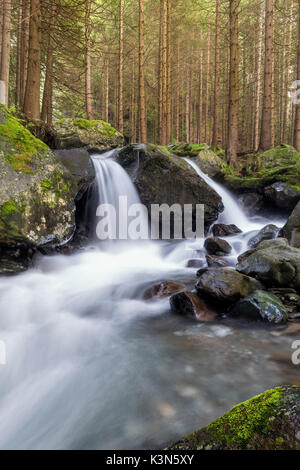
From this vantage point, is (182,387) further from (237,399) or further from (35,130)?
(35,130)

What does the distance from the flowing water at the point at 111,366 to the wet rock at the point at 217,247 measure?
1.90 meters

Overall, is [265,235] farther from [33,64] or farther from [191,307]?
[33,64]

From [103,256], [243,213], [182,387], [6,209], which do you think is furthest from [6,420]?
[243,213]

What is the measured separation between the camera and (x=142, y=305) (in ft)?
16.4

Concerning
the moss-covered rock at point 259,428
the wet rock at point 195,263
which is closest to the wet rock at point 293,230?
the wet rock at point 195,263

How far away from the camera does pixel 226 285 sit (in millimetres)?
4504

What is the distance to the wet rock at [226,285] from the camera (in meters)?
4.47

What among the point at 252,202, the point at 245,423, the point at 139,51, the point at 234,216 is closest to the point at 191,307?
the point at 245,423

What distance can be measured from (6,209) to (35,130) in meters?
4.48

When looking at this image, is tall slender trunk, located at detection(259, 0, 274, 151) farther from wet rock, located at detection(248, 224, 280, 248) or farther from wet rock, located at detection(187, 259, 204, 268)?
wet rock, located at detection(187, 259, 204, 268)

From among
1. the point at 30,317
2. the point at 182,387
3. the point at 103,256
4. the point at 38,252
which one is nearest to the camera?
the point at 182,387

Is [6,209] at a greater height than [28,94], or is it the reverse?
[28,94]

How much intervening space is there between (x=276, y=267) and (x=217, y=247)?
2.54 meters

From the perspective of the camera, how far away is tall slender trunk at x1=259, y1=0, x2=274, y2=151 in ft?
40.3
